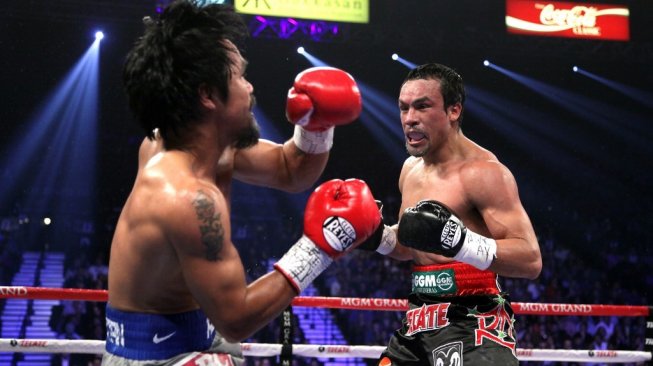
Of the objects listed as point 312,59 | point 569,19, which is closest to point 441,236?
point 569,19

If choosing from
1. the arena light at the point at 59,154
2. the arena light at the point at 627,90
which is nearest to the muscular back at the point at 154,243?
the arena light at the point at 59,154

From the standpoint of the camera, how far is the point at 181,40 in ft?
5.57

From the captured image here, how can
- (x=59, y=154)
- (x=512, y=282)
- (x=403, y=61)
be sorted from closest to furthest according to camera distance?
(x=512, y=282) < (x=403, y=61) < (x=59, y=154)

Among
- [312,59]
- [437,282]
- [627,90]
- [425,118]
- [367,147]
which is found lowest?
[437,282]

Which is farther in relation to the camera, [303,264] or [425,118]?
[425,118]

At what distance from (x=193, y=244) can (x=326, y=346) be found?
201cm

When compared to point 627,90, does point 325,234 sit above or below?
below

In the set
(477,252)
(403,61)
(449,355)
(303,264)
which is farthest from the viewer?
(403,61)

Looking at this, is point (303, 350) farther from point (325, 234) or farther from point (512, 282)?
point (512, 282)

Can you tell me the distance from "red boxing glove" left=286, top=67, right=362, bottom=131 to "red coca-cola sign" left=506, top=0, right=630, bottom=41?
26.0ft

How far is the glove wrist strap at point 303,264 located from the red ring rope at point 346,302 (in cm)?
169

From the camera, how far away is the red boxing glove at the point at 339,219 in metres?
1.66

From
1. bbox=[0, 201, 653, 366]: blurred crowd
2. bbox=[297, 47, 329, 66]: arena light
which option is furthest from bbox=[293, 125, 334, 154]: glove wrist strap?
bbox=[297, 47, 329, 66]: arena light

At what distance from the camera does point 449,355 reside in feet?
7.47
